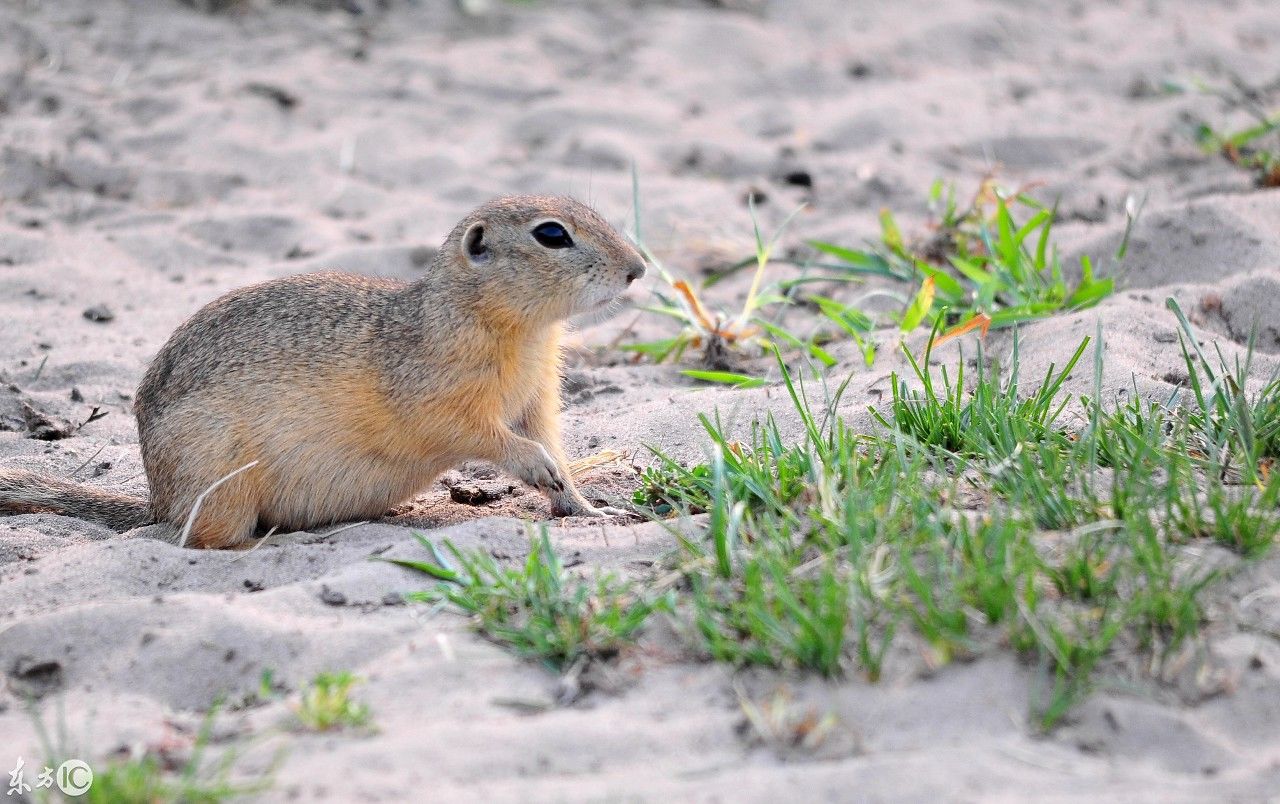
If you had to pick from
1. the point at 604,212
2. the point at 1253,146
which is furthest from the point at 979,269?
the point at 1253,146

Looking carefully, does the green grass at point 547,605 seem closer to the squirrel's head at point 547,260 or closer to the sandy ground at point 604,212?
the sandy ground at point 604,212

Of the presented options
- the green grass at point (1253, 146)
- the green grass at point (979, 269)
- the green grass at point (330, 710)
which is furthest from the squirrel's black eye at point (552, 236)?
the green grass at point (1253, 146)

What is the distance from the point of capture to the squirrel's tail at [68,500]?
3969 mm

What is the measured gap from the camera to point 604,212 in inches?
254

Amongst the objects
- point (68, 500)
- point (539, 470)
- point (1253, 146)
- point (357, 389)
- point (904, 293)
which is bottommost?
point (68, 500)

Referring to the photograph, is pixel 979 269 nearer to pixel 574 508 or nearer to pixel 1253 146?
pixel 574 508

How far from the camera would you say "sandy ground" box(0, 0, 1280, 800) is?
2.51m

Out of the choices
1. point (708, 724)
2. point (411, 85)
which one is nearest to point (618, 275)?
point (708, 724)

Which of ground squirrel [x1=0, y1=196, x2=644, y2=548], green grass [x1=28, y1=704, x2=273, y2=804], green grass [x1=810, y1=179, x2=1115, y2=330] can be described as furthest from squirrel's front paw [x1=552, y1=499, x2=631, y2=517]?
green grass [x1=28, y1=704, x2=273, y2=804]

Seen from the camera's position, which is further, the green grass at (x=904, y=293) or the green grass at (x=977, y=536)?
the green grass at (x=904, y=293)

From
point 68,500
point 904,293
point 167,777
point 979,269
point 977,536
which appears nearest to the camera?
point 167,777

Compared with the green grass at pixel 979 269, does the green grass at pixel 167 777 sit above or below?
below

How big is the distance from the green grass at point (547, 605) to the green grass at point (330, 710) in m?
0.37

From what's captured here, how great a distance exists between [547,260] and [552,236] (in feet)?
0.27
